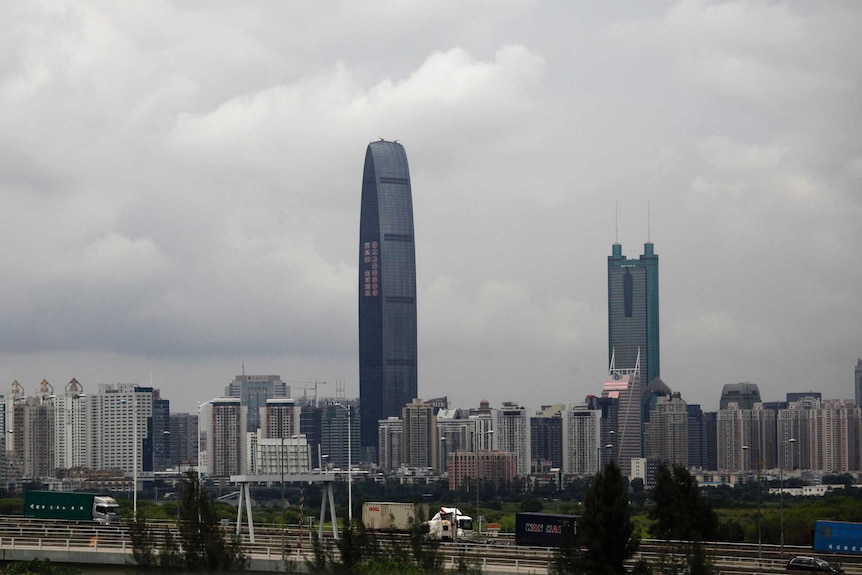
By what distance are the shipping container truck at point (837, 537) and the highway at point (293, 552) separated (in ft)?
2.43

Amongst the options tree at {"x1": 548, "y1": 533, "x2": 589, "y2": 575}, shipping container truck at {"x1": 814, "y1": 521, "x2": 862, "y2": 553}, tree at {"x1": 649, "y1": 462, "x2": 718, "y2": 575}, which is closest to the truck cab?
tree at {"x1": 649, "y1": 462, "x2": 718, "y2": 575}

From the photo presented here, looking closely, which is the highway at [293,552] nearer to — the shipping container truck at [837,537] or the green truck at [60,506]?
the shipping container truck at [837,537]

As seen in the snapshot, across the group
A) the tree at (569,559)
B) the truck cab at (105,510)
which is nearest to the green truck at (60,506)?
the truck cab at (105,510)

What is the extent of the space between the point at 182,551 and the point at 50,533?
17861mm

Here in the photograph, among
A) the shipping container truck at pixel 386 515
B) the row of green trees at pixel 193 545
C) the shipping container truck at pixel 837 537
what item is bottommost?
the shipping container truck at pixel 837 537

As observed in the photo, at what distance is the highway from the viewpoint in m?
62.1

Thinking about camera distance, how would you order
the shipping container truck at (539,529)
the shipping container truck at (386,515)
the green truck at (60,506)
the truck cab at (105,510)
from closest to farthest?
the shipping container truck at (539,529) → the shipping container truck at (386,515) → the green truck at (60,506) → the truck cab at (105,510)

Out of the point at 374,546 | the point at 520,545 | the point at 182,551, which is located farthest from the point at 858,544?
the point at 182,551

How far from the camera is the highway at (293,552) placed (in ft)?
204

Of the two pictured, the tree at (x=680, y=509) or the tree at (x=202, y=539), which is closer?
the tree at (x=202, y=539)

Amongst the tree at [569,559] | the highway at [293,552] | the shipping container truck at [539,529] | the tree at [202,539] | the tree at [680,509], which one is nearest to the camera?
the tree at [569,559]

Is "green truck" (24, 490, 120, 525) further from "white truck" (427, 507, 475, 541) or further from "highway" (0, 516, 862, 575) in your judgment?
"white truck" (427, 507, 475, 541)

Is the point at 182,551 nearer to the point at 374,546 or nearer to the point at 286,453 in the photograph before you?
the point at 374,546

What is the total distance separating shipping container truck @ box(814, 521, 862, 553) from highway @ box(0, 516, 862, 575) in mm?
742
